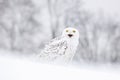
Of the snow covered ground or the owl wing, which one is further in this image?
the owl wing

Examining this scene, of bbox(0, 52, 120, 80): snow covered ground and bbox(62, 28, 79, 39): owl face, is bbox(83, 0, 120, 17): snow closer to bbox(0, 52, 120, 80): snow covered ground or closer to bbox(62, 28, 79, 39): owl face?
bbox(62, 28, 79, 39): owl face

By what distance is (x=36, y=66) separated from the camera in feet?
1.00

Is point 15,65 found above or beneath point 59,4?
beneath

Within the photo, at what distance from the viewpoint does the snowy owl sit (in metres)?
1.07

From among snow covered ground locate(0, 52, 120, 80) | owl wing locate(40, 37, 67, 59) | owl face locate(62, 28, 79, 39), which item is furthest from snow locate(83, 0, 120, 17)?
snow covered ground locate(0, 52, 120, 80)

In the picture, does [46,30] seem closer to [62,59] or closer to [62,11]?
[62,11]

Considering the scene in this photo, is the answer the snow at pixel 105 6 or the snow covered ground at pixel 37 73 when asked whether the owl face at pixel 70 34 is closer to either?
the snow covered ground at pixel 37 73

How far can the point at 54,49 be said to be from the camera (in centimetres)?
108

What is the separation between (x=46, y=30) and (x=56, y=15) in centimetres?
78

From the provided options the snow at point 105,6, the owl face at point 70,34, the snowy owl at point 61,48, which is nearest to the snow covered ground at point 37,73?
the snowy owl at point 61,48

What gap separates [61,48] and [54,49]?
72 mm

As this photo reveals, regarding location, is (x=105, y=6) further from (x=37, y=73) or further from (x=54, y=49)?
(x=37, y=73)

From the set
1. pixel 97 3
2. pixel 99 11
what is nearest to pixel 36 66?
pixel 99 11

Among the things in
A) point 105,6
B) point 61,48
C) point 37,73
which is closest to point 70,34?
point 61,48
